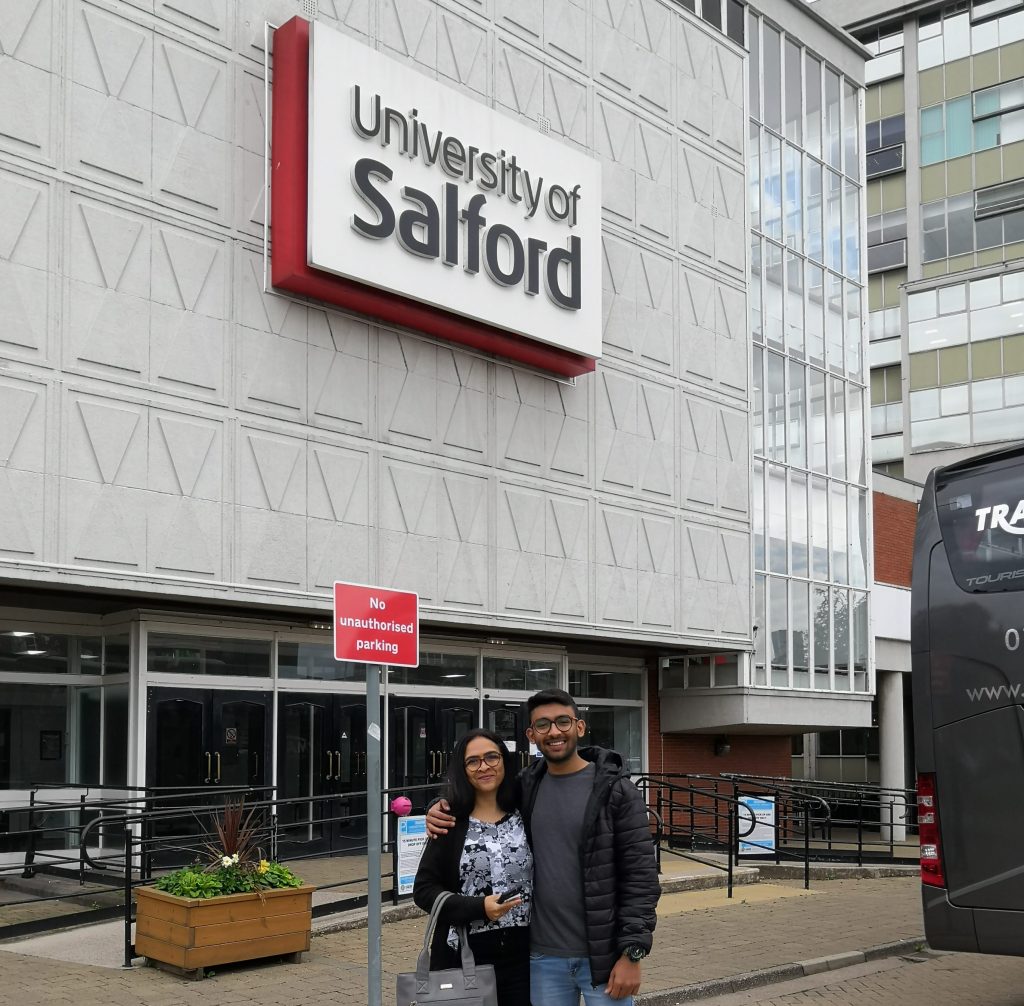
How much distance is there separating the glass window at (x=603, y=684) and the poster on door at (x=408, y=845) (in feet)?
→ 34.5

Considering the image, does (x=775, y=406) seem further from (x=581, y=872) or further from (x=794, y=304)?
(x=581, y=872)

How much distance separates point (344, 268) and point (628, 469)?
7.04 m

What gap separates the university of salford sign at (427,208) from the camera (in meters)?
17.9

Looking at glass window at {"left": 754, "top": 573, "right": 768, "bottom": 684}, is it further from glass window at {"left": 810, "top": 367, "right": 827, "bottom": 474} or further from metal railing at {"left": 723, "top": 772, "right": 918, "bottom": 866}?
glass window at {"left": 810, "top": 367, "right": 827, "bottom": 474}

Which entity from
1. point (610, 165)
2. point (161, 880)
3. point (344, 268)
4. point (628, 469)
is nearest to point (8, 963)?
point (161, 880)

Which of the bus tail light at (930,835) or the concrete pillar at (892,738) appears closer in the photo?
the bus tail light at (930,835)

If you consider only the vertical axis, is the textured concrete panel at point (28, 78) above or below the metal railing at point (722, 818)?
above

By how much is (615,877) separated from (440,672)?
16.3 m

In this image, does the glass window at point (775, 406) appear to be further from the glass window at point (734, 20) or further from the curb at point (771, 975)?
the curb at point (771, 975)

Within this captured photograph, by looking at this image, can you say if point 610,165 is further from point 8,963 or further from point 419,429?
point 8,963

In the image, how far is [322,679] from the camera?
20.0 meters

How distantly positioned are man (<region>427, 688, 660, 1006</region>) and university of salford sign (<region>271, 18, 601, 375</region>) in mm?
12674

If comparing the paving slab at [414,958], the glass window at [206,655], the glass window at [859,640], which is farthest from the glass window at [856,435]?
the glass window at [206,655]

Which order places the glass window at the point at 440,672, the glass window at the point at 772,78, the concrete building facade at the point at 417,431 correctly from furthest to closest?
the glass window at the point at 772,78 → the glass window at the point at 440,672 → the concrete building facade at the point at 417,431
